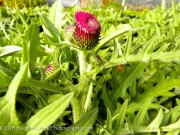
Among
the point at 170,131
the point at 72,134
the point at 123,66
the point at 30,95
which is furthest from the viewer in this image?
the point at 123,66

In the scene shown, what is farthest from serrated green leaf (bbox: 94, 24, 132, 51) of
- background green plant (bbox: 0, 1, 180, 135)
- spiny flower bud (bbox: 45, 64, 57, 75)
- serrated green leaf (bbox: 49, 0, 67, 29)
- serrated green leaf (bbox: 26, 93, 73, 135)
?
serrated green leaf (bbox: 26, 93, 73, 135)

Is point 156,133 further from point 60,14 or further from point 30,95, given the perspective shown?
point 60,14

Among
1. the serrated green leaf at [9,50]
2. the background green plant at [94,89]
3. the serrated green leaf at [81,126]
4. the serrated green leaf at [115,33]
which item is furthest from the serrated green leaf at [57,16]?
the serrated green leaf at [81,126]

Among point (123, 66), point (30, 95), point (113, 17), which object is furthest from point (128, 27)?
point (113, 17)

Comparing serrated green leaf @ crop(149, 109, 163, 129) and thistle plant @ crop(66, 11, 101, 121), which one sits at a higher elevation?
thistle plant @ crop(66, 11, 101, 121)

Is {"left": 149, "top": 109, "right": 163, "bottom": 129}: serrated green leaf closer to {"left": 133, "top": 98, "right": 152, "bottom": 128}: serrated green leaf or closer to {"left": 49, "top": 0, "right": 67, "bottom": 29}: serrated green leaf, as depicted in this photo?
{"left": 133, "top": 98, "right": 152, "bottom": 128}: serrated green leaf
